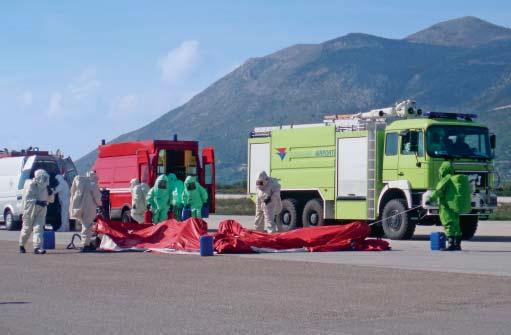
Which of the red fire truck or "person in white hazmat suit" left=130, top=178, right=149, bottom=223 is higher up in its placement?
the red fire truck

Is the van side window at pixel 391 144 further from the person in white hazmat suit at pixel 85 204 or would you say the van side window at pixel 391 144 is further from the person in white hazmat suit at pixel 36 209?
the person in white hazmat suit at pixel 36 209

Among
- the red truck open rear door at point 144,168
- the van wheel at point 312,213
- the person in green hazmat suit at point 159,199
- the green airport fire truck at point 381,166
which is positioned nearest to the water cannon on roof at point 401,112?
the green airport fire truck at point 381,166

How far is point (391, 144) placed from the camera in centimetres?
2572

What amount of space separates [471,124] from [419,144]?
5.49 ft

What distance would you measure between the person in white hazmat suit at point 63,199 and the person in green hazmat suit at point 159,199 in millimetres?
4753

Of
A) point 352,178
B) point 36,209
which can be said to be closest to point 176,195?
point 352,178

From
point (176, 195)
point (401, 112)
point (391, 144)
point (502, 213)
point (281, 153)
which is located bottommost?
point (502, 213)

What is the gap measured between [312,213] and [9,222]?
11.2 m

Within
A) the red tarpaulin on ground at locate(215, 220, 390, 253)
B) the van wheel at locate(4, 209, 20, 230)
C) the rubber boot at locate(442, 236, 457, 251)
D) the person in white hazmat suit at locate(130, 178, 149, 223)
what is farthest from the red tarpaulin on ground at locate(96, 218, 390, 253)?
the van wheel at locate(4, 209, 20, 230)

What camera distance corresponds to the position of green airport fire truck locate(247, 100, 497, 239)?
24.8 meters

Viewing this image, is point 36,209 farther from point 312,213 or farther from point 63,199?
point 63,199

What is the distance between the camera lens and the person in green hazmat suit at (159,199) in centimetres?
2752

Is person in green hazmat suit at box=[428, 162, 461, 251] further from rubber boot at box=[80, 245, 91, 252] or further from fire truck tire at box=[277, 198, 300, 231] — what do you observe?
fire truck tire at box=[277, 198, 300, 231]

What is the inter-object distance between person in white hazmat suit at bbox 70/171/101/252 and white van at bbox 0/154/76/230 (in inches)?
419
